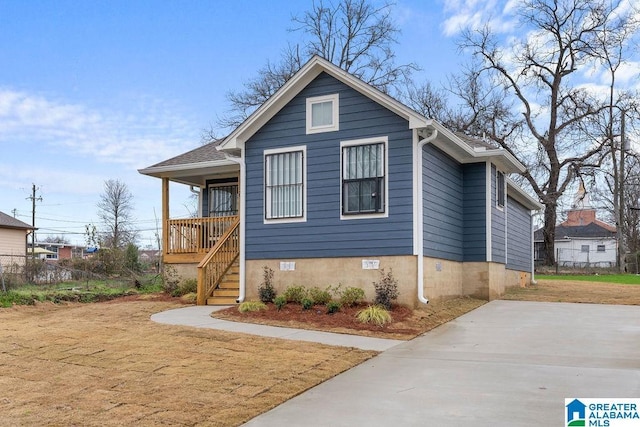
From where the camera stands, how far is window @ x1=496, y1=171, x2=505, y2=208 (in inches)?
653

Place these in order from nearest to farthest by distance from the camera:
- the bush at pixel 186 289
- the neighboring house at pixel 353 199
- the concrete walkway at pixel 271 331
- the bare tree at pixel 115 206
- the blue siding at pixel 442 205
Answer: the concrete walkway at pixel 271 331, the neighboring house at pixel 353 199, the blue siding at pixel 442 205, the bush at pixel 186 289, the bare tree at pixel 115 206

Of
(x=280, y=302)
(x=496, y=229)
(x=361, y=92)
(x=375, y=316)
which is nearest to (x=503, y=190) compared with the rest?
(x=496, y=229)

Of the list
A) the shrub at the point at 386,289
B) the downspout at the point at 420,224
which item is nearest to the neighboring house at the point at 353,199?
the downspout at the point at 420,224

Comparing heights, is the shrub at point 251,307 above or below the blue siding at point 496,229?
below

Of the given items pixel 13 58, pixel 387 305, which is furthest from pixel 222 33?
pixel 387 305

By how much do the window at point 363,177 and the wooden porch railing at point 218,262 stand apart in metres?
3.90

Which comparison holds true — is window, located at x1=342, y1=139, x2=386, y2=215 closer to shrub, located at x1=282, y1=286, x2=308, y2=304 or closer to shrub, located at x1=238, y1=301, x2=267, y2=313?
shrub, located at x1=282, y1=286, x2=308, y2=304

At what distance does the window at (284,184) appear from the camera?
45.1 feet

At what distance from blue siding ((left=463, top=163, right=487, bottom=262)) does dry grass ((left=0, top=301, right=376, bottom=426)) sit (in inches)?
287

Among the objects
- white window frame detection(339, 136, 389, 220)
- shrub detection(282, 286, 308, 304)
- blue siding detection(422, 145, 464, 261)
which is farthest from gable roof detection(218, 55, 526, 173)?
shrub detection(282, 286, 308, 304)

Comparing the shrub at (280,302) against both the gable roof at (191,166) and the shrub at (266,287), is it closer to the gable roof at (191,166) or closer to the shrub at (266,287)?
the shrub at (266,287)

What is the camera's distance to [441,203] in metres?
14.0

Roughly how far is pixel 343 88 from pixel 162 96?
685 centimetres

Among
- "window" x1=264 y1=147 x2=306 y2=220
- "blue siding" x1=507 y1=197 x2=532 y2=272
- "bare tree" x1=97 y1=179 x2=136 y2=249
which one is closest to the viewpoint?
"window" x1=264 y1=147 x2=306 y2=220
